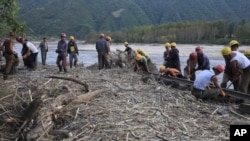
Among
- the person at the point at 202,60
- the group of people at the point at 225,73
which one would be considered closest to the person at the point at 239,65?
the group of people at the point at 225,73

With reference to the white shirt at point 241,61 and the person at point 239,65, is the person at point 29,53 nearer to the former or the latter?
the person at point 239,65

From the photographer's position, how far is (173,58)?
14703 millimetres

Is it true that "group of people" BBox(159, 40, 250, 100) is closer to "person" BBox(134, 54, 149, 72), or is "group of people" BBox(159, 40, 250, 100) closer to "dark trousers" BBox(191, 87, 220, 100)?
"dark trousers" BBox(191, 87, 220, 100)

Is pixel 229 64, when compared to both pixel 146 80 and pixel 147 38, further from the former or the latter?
pixel 147 38

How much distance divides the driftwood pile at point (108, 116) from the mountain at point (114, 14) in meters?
144

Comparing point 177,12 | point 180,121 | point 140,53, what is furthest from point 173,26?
point 180,121

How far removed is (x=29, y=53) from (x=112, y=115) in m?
9.03

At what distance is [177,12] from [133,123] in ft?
608

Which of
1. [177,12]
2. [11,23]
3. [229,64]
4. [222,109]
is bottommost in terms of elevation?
[222,109]

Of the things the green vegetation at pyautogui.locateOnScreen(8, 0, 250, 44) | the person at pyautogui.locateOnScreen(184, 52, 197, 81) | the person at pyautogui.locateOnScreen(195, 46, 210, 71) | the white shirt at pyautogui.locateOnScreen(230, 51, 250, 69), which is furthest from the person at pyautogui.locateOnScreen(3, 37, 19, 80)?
the green vegetation at pyautogui.locateOnScreen(8, 0, 250, 44)

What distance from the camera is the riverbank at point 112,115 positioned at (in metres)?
6.35

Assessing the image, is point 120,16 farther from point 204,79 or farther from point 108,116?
point 108,116

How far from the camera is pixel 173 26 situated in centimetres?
11569

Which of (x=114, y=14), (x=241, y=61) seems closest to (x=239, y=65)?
(x=241, y=61)
